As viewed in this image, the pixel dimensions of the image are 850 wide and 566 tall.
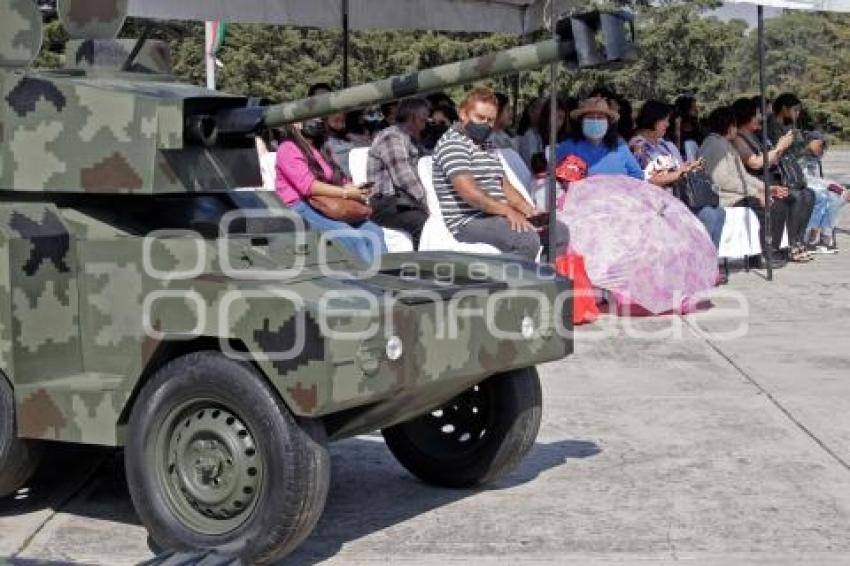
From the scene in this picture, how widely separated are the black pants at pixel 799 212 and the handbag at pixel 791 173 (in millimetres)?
63

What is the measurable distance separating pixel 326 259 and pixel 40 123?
116cm

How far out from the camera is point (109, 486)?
6.28 m

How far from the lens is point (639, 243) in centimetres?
1030

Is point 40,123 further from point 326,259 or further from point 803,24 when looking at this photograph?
point 803,24

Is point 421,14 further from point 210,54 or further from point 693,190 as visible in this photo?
point 210,54

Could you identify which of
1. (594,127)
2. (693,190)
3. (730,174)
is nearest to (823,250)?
(730,174)

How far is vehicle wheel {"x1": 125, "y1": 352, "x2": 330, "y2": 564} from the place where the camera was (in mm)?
4824

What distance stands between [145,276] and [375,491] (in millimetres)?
1465

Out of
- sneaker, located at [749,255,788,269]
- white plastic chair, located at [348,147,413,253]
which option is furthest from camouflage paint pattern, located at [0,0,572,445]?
sneaker, located at [749,255,788,269]

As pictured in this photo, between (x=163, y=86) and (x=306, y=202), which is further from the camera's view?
(x=306, y=202)

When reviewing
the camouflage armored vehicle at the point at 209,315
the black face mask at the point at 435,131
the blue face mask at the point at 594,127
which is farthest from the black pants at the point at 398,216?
the camouflage armored vehicle at the point at 209,315

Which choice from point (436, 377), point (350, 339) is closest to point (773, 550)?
point (436, 377)

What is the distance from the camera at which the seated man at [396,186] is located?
32.9 ft

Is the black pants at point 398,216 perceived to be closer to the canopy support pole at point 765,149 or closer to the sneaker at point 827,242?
the canopy support pole at point 765,149
